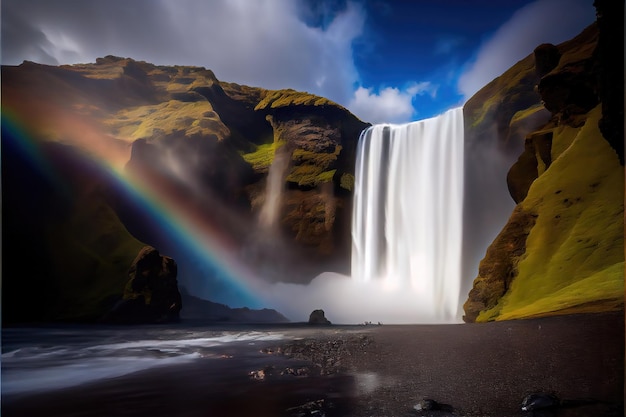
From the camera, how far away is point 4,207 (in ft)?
109

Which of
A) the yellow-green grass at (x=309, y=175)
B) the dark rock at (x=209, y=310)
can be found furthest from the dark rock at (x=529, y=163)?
the dark rock at (x=209, y=310)

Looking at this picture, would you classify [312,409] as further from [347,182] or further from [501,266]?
[347,182]

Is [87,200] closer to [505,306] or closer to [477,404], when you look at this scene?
[505,306]

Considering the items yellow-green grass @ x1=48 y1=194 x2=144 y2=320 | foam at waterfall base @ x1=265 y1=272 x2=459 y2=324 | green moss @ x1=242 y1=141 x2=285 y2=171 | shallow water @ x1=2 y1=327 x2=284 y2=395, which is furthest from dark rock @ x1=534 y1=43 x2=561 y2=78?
yellow-green grass @ x1=48 y1=194 x2=144 y2=320

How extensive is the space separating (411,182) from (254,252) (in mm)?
21937

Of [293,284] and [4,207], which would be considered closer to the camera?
[4,207]

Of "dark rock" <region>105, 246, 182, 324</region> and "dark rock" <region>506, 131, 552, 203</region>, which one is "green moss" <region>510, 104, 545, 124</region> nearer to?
"dark rock" <region>506, 131, 552, 203</region>

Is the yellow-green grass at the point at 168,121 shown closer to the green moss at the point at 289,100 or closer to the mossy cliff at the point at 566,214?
the green moss at the point at 289,100

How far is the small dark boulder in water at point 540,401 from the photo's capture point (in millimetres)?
5559

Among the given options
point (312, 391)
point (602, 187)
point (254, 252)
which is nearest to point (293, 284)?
point (254, 252)

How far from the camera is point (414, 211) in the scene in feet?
98.7

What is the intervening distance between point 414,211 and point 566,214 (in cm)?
1449

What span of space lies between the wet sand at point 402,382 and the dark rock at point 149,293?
25906 mm

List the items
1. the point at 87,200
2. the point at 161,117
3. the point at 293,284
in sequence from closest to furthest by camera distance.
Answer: the point at 87,200, the point at 293,284, the point at 161,117
